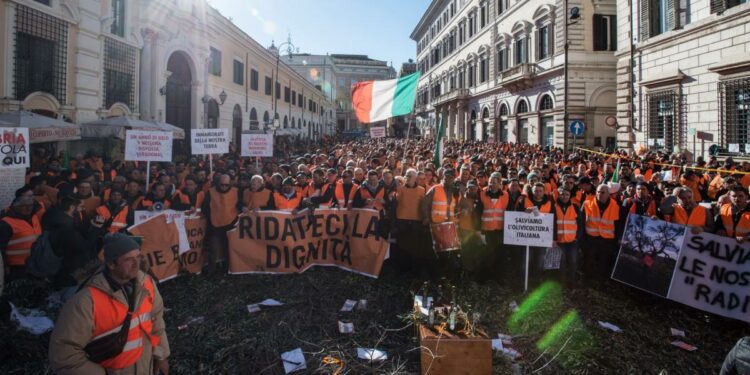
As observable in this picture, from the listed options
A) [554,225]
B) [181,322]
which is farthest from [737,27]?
[181,322]

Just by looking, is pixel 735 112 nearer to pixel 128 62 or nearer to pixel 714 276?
pixel 714 276

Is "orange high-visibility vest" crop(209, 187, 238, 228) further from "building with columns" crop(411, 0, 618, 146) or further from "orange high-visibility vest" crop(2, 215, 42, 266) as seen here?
"building with columns" crop(411, 0, 618, 146)

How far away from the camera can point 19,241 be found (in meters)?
5.26

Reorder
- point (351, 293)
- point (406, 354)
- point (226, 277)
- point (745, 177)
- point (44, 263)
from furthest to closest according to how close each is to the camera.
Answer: point (745, 177)
point (226, 277)
point (351, 293)
point (44, 263)
point (406, 354)

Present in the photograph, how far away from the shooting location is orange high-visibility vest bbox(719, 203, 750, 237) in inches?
218

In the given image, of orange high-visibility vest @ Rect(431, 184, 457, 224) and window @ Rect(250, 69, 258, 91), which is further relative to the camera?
window @ Rect(250, 69, 258, 91)

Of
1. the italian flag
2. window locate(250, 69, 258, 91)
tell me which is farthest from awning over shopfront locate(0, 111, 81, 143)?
window locate(250, 69, 258, 91)

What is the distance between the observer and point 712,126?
1467 cm

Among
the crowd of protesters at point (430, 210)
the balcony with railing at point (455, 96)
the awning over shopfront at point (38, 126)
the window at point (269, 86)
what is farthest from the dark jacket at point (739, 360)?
the balcony with railing at point (455, 96)

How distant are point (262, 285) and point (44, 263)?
2.70 meters

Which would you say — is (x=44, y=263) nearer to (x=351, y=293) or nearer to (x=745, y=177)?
(x=351, y=293)

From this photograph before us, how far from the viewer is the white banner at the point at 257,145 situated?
464 inches

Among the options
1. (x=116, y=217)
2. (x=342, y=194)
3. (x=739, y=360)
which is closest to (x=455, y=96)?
(x=342, y=194)

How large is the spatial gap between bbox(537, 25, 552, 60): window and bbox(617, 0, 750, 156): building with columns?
782 cm
